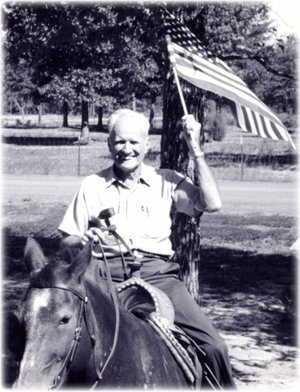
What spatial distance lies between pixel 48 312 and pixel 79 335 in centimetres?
25

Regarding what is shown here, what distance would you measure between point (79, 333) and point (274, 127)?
3.48 metres

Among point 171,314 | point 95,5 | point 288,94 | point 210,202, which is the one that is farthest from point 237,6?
point 288,94

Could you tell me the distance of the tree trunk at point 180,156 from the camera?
347 inches

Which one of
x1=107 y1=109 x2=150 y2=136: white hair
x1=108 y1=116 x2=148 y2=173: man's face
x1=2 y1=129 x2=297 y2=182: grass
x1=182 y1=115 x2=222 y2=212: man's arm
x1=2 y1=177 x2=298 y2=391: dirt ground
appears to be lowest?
x1=2 y1=177 x2=298 y2=391: dirt ground

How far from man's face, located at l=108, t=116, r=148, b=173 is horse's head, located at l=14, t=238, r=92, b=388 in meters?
1.30

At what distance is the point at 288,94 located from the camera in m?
33.0

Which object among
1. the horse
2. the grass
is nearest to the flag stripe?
the horse

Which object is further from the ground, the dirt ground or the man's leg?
the man's leg

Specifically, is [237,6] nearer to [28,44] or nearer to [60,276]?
[28,44]

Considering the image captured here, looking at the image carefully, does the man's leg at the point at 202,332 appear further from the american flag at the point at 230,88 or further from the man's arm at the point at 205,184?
the american flag at the point at 230,88

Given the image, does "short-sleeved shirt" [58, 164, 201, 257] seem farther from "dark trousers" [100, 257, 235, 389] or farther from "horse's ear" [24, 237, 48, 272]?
"horse's ear" [24, 237, 48, 272]

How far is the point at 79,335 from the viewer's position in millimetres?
3652

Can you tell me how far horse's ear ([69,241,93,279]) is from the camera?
3.68 m

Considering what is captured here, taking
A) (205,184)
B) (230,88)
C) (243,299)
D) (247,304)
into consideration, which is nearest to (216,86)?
(230,88)
